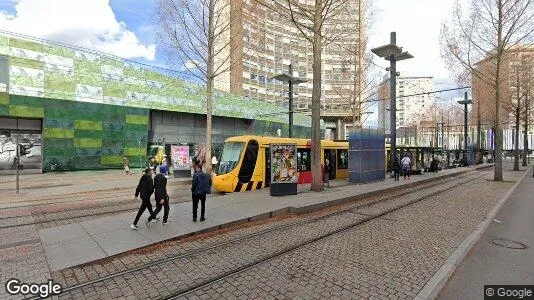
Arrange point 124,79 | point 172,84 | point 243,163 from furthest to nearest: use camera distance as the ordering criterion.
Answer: point 172,84 → point 124,79 → point 243,163

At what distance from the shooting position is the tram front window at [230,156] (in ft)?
46.8

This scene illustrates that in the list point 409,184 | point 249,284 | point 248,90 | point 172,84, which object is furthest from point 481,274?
point 248,90

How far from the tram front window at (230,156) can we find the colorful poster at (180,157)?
8.07 m

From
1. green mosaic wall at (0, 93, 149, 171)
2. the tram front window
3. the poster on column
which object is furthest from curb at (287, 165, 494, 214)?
the poster on column

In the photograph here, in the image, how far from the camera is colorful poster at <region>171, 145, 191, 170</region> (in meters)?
22.1

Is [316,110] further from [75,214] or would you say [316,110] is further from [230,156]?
[75,214]

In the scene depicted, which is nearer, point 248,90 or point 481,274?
point 481,274

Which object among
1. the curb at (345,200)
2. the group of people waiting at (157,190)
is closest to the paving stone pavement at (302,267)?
the group of people waiting at (157,190)

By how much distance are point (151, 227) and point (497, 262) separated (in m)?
7.72

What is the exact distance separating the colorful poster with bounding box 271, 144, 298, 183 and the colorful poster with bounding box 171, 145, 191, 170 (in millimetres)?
10641

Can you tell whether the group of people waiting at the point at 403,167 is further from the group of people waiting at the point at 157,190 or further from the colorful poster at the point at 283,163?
the group of people waiting at the point at 157,190

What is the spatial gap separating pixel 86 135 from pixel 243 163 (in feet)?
62.1

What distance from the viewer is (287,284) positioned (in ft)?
16.5

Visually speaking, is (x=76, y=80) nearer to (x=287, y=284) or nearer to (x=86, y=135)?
(x=86, y=135)
